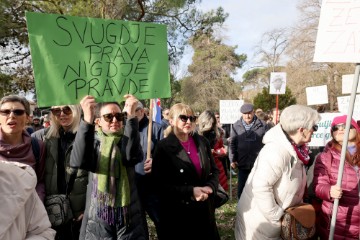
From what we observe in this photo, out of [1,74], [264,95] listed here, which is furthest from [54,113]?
[264,95]

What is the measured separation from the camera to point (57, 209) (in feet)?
8.94

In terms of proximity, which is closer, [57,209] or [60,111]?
[57,209]

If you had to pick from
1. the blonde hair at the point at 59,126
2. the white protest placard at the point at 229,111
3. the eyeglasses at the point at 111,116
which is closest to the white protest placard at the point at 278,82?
the white protest placard at the point at 229,111

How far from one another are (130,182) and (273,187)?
110 cm

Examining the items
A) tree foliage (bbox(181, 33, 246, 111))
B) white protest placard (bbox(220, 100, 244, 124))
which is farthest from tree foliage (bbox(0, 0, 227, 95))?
tree foliage (bbox(181, 33, 246, 111))

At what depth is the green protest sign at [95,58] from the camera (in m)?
2.38

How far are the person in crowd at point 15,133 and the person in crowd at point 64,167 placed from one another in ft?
0.38

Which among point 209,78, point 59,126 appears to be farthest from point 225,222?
point 209,78

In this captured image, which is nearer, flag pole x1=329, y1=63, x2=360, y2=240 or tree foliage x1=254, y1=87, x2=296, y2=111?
flag pole x1=329, y1=63, x2=360, y2=240

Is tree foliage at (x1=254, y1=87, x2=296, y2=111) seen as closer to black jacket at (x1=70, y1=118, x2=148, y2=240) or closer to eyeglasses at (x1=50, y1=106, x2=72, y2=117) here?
eyeglasses at (x1=50, y1=106, x2=72, y2=117)

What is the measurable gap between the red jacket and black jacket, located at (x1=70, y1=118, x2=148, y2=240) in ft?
4.81

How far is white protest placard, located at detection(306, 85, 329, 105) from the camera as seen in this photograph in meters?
6.45

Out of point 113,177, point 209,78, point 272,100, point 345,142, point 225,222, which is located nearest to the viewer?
point 345,142

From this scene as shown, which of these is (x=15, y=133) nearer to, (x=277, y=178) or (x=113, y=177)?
(x=113, y=177)
